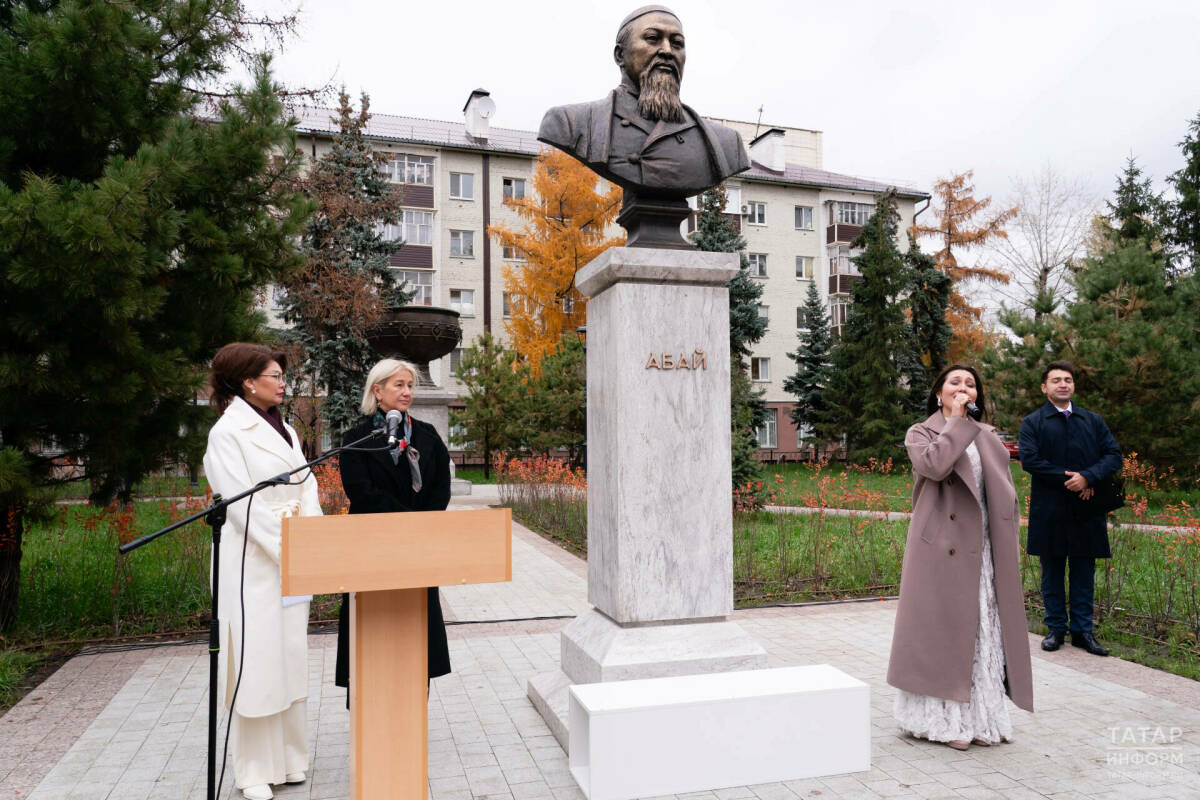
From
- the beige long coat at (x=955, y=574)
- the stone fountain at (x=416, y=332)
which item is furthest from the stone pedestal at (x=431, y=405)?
the beige long coat at (x=955, y=574)

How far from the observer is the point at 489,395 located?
24.1m

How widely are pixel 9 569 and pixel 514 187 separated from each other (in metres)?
31.6

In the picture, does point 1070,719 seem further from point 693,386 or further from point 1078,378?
point 1078,378

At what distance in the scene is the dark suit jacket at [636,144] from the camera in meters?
4.39

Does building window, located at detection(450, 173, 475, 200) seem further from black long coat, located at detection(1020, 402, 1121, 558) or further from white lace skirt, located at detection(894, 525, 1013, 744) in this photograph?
white lace skirt, located at detection(894, 525, 1013, 744)

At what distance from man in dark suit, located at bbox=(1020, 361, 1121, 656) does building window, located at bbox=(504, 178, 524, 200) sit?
104 feet

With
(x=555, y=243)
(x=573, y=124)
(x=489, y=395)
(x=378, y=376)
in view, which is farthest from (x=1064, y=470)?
(x=555, y=243)

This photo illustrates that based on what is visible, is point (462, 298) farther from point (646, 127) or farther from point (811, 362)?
point (646, 127)

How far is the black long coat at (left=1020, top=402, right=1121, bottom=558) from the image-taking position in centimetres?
573

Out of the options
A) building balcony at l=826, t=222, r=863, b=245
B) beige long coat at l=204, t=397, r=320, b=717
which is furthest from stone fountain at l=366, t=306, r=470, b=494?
building balcony at l=826, t=222, r=863, b=245

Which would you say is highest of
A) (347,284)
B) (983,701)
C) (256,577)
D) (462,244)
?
(462,244)

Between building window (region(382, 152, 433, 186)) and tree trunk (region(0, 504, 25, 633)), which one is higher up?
building window (region(382, 152, 433, 186))

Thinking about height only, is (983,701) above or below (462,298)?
below

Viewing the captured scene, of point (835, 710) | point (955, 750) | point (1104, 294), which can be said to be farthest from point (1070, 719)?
point (1104, 294)
